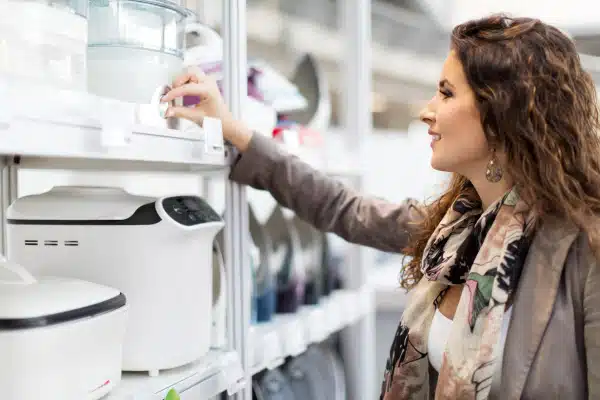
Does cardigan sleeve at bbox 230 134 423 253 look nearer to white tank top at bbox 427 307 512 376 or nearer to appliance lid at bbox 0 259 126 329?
white tank top at bbox 427 307 512 376

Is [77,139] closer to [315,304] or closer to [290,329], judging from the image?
[290,329]

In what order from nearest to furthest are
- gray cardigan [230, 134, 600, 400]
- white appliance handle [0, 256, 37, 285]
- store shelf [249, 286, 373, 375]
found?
white appliance handle [0, 256, 37, 285]
gray cardigan [230, 134, 600, 400]
store shelf [249, 286, 373, 375]

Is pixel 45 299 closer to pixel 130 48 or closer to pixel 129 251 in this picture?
pixel 129 251

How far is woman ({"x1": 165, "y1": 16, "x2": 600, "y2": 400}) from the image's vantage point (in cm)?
116

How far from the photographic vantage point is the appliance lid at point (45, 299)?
797 millimetres

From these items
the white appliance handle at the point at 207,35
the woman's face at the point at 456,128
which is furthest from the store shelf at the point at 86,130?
the woman's face at the point at 456,128

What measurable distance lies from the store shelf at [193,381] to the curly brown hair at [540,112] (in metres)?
0.67

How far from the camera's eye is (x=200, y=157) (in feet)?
3.91

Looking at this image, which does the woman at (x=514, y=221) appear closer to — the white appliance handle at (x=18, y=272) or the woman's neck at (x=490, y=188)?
the woman's neck at (x=490, y=188)

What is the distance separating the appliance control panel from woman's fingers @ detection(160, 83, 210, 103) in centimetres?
18

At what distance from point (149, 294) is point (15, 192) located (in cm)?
48

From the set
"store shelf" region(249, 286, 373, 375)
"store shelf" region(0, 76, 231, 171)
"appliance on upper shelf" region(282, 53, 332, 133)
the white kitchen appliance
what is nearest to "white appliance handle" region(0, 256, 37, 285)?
the white kitchen appliance

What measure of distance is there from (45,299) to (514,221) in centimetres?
85

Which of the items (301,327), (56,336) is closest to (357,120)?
(301,327)
